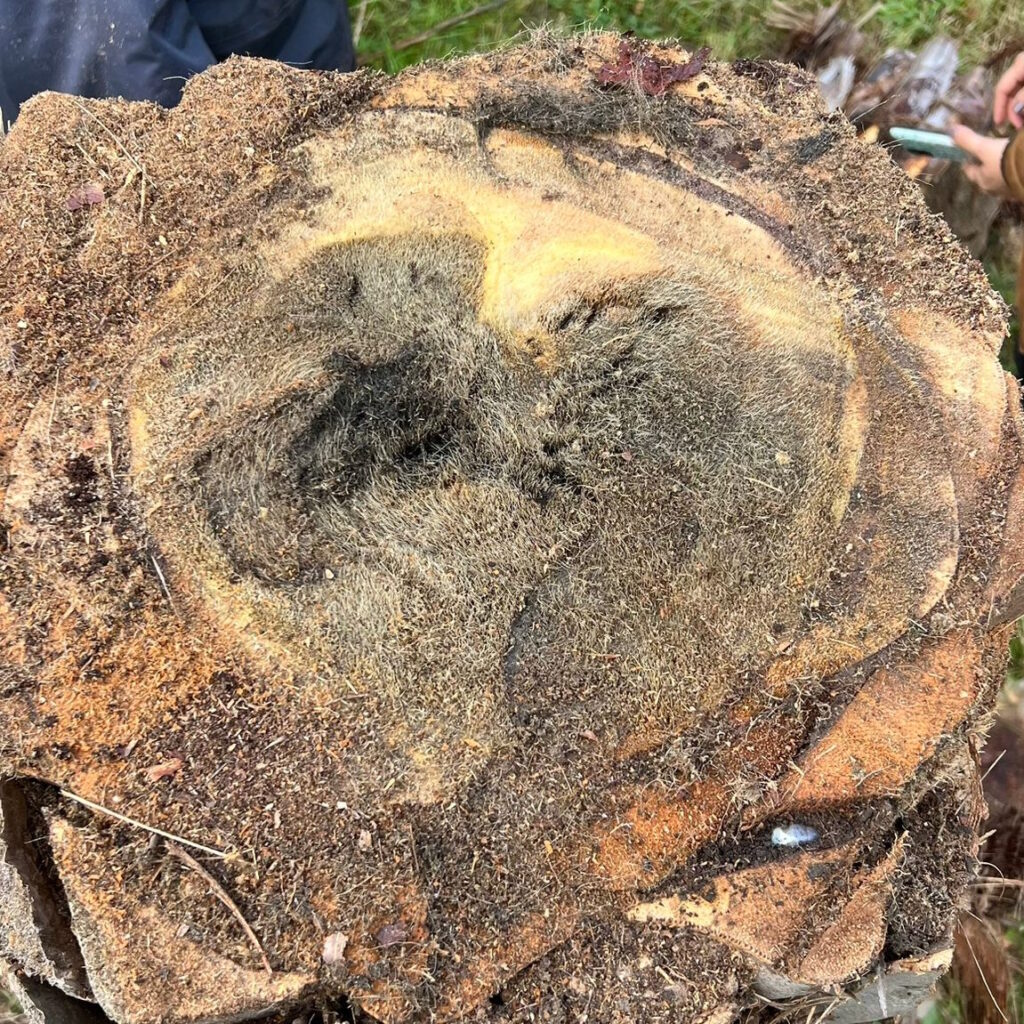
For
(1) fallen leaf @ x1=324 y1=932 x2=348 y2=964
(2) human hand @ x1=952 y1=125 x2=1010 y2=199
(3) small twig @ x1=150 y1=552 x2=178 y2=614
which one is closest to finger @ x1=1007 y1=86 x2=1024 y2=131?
(2) human hand @ x1=952 y1=125 x2=1010 y2=199

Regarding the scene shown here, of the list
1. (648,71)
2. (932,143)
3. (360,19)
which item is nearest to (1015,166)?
(932,143)

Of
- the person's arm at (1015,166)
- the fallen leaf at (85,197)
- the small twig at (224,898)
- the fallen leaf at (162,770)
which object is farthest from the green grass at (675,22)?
the small twig at (224,898)

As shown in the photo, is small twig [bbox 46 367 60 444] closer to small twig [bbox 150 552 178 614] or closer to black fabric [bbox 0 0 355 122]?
small twig [bbox 150 552 178 614]

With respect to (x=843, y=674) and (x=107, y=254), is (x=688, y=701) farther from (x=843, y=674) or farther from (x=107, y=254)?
(x=107, y=254)

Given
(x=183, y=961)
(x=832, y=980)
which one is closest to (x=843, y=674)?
(x=832, y=980)

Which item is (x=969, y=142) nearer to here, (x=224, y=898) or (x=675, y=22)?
(x=675, y=22)

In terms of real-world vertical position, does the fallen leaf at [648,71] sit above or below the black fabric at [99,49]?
above

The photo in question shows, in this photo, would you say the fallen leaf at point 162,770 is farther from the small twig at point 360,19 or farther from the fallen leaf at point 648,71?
the small twig at point 360,19
